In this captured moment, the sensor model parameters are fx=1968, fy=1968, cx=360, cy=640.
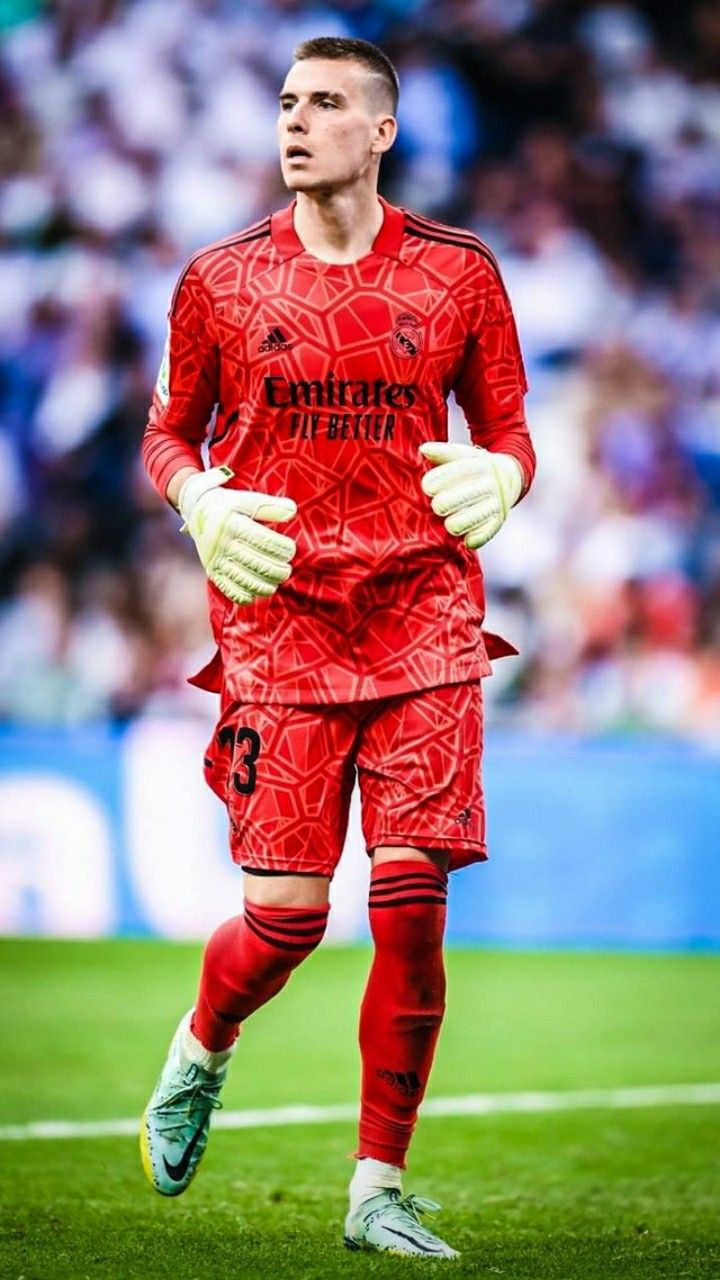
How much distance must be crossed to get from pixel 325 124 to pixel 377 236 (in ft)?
0.81

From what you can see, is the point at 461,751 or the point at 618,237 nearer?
the point at 461,751

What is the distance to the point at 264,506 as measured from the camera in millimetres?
3816

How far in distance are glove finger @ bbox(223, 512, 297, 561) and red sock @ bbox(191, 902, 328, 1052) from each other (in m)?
0.72

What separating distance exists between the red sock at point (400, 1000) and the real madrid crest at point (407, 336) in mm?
1013

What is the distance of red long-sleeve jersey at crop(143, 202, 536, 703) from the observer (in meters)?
3.91

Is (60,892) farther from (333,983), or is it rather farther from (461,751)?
(461,751)

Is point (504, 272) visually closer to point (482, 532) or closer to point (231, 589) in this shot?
point (482, 532)

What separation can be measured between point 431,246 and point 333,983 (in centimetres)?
498

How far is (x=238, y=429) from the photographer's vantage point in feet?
13.2

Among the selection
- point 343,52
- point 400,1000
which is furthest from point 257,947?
point 343,52

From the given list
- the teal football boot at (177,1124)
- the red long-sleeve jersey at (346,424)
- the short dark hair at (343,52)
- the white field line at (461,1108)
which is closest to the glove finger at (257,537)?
the red long-sleeve jersey at (346,424)

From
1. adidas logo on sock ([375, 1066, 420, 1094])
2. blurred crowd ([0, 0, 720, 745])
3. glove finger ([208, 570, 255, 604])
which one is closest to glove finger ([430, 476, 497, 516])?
glove finger ([208, 570, 255, 604])

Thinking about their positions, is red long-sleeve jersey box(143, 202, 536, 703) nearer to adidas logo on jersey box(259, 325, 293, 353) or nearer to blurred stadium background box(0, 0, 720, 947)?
adidas logo on jersey box(259, 325, 293, 353)

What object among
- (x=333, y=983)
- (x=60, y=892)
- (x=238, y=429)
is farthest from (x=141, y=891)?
(x=238, y=429)
